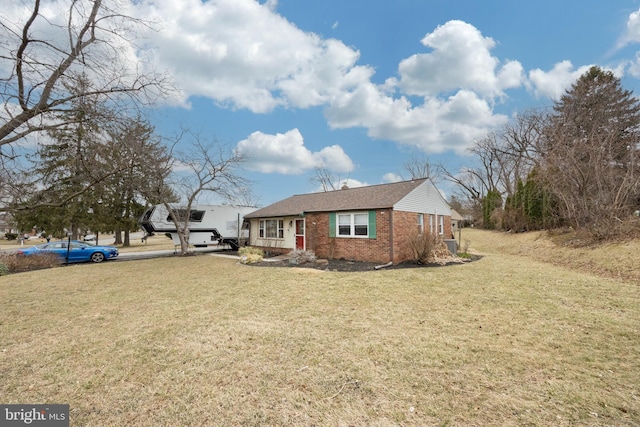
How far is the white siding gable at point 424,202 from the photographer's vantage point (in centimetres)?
1398

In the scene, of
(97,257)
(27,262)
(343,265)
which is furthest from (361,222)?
(27,262)

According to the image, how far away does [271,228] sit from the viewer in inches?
749

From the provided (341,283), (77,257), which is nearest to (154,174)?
(77,257)

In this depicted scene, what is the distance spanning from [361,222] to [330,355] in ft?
34.0

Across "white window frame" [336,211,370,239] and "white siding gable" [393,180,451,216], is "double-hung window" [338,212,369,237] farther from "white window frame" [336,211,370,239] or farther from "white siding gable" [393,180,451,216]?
"white siding gable" [393,180,451,216]

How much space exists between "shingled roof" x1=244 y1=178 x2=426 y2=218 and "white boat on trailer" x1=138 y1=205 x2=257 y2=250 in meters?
1.93

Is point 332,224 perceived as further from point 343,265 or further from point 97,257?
point 97,257

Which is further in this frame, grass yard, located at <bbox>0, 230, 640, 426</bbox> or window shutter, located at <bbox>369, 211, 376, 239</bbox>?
window shutter, located at <bbox>369, 211, 376, 239</bbox>

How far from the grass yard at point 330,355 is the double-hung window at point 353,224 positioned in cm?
571

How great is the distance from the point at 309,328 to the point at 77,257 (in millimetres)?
17869

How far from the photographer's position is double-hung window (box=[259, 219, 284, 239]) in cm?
1838

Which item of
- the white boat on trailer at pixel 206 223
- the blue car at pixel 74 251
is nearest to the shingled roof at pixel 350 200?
the white boat on trailer at pixel 206 223

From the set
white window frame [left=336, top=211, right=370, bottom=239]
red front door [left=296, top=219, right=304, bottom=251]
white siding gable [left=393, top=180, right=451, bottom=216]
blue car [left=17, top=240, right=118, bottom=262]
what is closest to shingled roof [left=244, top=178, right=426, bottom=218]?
white siding gable [left=393, top=180, right=451, bottom=216]

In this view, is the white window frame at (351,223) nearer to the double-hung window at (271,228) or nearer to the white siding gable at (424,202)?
the white siding gable at (424,202)
